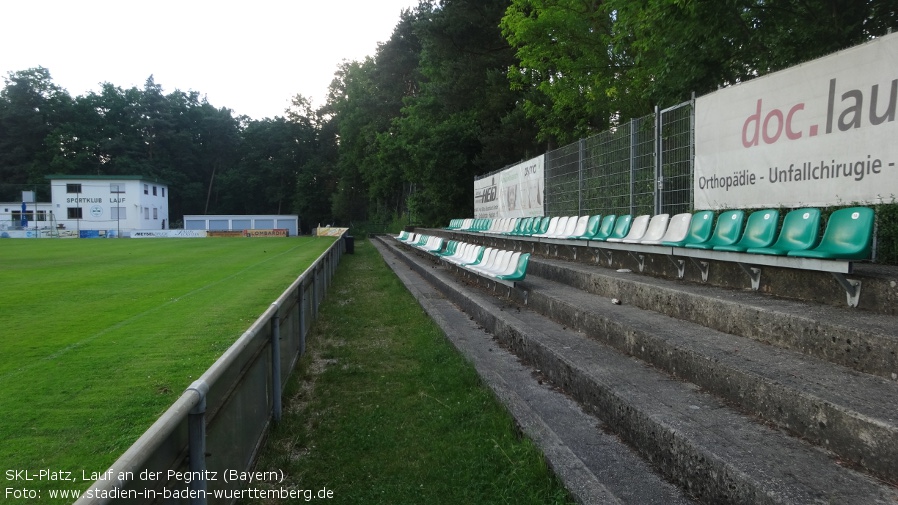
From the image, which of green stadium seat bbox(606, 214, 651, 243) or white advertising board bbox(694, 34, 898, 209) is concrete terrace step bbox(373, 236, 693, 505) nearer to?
green stadium seat bbox(606, 214, 651, 243)

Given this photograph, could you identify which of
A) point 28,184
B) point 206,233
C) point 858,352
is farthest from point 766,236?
point 28,184

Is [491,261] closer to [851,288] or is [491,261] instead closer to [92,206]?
[851,288]


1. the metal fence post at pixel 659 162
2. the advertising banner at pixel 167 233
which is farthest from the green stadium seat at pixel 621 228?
the advertising banner at pixel 167 233

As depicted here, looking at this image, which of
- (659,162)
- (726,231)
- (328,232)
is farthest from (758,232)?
(328,232)

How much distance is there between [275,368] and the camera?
410 cm

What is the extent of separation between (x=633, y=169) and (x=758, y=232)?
398cm

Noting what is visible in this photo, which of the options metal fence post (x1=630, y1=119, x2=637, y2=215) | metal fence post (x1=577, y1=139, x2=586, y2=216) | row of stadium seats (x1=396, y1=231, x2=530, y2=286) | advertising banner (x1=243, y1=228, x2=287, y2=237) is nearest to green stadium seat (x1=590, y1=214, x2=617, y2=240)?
metal fence post (x1=630, y1=119, x2=637, y2=215)

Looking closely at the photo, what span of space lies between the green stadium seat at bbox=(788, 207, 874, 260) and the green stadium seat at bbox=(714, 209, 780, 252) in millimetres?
635

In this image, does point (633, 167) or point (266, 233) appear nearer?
point (633, 167)

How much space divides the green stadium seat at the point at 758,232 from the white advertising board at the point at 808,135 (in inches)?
20.2

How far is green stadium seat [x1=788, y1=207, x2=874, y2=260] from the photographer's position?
3947 millimetres

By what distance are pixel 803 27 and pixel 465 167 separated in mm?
19544

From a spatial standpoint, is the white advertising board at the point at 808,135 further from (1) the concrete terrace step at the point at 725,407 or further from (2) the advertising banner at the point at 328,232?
(2) the advertising banner at the point at 328,232

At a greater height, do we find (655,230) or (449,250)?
(655,230)
